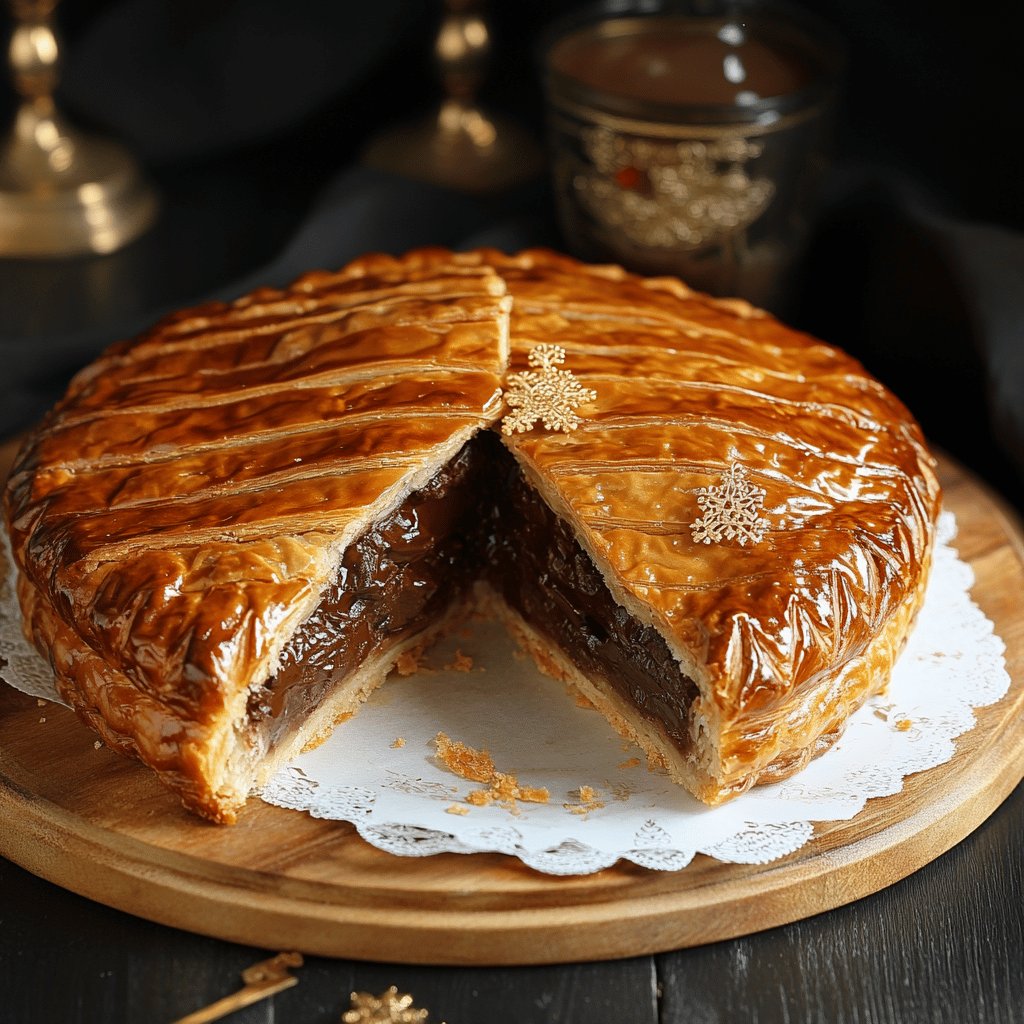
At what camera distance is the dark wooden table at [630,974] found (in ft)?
8.77

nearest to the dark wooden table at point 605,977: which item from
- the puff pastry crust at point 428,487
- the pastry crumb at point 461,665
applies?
the puff pastry crust at point 428,487

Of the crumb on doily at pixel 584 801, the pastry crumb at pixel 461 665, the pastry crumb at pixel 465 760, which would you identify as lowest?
the pastry crumb at pixel 461 665

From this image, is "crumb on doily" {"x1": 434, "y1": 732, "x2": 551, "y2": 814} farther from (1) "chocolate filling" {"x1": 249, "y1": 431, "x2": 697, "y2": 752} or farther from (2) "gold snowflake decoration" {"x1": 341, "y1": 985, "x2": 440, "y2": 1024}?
(2) "gold snowflake decoration" {"x1": 341, "y1": 985, "x2": 440, "y2": 1024}

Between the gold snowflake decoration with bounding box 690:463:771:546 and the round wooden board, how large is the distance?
2.03 feet

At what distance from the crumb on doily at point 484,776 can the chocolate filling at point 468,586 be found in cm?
32

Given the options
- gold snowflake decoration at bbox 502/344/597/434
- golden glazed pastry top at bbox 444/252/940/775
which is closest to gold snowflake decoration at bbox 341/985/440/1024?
golden glazed pastry top at bbox 444/252/940/775

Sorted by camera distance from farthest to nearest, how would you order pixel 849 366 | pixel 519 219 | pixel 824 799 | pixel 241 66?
pixel 241 66 < pixel 519 219 < pixel 849 366 < pixel 824 799

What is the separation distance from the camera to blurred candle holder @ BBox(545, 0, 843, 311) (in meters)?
4.17

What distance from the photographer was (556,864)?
2.80 metres

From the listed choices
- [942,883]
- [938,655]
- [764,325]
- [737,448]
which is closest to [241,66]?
[764,325]

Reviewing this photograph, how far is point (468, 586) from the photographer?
3.72 metres

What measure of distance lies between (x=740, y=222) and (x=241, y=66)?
2.09 meters

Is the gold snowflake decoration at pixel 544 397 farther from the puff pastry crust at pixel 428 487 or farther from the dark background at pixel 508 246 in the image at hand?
the dark background at pixel 508 246

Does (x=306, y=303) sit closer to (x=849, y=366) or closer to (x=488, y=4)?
(x=849, y=366)
